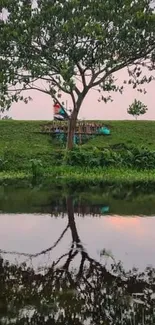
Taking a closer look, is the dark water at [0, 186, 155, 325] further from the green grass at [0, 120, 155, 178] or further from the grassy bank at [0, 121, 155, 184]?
the green grass at [0, 120, 155, 178]

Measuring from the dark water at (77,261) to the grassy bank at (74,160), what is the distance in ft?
23.6

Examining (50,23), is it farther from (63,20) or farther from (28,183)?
(28,183)

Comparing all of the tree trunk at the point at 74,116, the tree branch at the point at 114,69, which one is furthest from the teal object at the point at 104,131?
the tree branch at the point at 114,69

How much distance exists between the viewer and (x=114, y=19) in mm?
23547

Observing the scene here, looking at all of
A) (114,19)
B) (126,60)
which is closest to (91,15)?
(114,19)

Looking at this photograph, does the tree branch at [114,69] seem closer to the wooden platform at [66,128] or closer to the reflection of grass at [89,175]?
the reflection of grass at [89,175]

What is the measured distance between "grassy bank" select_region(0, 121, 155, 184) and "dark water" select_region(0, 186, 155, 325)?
283 inches

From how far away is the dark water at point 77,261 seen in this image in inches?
229

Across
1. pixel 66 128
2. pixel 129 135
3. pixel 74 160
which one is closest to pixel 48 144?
pixel 66 128

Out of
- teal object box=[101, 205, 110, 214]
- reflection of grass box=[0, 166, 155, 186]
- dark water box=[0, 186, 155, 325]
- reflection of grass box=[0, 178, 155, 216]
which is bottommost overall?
reflection of grass box=[0, 166, 155, 186]

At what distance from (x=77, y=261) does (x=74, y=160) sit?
16712 mm

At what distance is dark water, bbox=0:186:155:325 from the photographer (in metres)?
5.81

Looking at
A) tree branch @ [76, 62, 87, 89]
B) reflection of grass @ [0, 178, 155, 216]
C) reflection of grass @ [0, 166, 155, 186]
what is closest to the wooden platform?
tree branch @ [76, 62, 87, 89]

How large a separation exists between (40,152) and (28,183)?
7.87 metres
